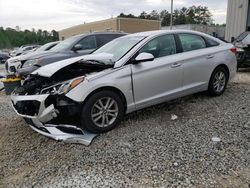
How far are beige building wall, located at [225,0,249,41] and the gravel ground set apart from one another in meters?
12.7

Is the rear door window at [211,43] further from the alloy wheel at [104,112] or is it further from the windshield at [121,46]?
the alloy wheel at [104,112]

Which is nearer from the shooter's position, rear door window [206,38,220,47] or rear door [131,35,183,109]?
rear door [131,35,183,109]

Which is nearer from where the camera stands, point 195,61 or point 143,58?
point 143,58

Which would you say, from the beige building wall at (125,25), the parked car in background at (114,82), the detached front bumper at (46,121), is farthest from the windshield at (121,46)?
the beige building wall at (125,25)

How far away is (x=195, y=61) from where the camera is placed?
5.19 metres

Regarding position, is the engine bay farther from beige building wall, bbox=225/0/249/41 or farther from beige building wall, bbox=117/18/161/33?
beige building wall, bbox=117/18/161/33

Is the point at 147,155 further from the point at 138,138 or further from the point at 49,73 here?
the point at 49,73

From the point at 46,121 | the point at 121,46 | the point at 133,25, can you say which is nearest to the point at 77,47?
the point at 121,46

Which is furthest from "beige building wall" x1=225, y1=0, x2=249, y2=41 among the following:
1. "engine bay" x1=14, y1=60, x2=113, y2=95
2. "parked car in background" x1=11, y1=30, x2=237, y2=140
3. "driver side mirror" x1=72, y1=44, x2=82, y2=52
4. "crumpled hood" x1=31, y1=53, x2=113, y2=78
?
"engine bay" x1=14, y1=60, x2=113, y2=95

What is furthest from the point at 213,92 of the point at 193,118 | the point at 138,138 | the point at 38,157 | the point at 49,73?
the point at 38,157

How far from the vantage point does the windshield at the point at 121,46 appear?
4611 mm

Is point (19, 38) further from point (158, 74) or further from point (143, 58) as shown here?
point (143, 58)

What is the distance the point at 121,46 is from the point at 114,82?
1105mm

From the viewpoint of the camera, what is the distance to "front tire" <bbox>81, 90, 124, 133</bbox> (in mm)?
3955
